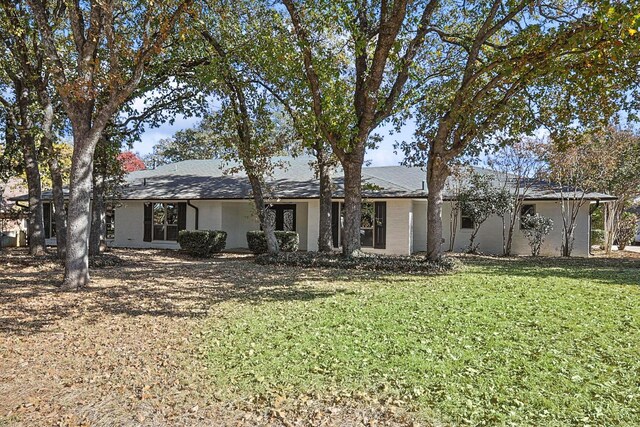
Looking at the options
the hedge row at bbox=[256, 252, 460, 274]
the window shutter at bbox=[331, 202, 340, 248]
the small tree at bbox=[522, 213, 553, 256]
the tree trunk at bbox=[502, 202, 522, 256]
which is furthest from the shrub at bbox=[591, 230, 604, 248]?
the hedge row at bbox=[256, 252, 460, 274]

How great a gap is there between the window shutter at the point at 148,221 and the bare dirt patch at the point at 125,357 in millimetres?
10257

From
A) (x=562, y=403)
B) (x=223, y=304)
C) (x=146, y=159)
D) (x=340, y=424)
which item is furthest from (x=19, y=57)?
(x=146, y=159)

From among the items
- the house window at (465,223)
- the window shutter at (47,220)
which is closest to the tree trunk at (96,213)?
the window shutter at (47,220)

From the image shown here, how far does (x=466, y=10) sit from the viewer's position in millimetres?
12000

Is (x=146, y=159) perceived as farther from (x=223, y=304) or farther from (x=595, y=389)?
(x=595, y=389)

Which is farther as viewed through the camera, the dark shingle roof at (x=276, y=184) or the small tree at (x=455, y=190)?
the small tree at (x=455, y=190)

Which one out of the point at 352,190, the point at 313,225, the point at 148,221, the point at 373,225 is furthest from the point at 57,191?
the point at 373,225

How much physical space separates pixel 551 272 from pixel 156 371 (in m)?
10.4

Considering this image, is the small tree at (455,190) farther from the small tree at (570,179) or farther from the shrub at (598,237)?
the shrub at (598,237)

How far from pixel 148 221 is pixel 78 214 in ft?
40.2

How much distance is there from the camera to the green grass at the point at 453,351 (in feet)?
12.6

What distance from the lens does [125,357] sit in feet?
17.2

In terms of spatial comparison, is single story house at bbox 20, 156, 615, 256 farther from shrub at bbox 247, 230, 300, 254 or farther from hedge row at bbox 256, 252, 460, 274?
hedge row at bbox 256, 252, 460, 274

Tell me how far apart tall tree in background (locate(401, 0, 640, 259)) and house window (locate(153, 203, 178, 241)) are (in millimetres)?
11841
